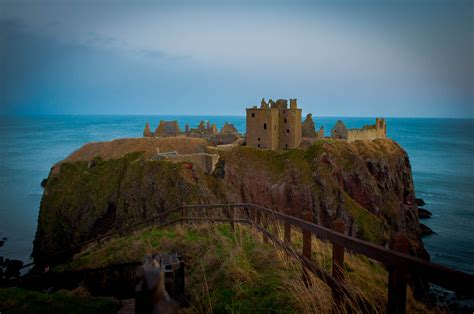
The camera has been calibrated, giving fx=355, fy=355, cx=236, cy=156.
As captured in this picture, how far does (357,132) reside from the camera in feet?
209

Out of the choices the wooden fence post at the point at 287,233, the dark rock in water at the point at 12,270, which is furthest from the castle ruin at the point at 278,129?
the wooden fence post at the point at 287,233

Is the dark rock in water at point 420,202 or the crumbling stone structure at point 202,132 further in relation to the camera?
the dark rock in water at point 420,202

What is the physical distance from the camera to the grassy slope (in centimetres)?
614

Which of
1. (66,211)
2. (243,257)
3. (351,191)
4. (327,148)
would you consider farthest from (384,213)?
(243,257)

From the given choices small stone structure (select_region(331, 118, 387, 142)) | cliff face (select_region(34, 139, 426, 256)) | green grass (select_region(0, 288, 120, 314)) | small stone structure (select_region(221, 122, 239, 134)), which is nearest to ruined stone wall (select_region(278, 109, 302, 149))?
cliff face (select_region(34, 139, 426, 256))

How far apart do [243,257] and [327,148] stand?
151 feet

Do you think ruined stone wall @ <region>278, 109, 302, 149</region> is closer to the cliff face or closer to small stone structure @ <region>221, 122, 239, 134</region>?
the cliff face

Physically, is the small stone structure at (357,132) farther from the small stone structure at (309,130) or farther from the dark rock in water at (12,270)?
the dark rock in water at (12,270)

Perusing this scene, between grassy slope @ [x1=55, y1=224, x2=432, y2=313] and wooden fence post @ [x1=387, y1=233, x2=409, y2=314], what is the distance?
0.78 meters

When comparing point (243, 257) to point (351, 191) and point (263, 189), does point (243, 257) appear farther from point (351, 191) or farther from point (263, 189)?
point (351, 191)

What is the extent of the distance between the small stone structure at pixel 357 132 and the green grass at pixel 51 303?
55494mm

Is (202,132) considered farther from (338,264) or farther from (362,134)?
(338,264)

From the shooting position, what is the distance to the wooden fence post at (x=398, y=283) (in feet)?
14.4

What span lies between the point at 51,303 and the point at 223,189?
40.2 m
